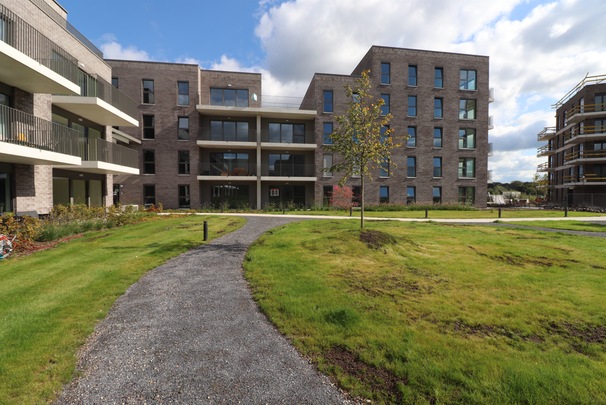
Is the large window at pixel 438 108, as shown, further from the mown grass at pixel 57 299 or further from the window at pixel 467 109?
the mown grass at pixel 57 299

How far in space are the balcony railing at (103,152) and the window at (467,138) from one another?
33.8m

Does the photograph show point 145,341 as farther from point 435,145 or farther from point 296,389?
point 435,145

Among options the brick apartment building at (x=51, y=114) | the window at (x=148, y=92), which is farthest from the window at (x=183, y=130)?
the brick apartment building at (x=51, y=114)

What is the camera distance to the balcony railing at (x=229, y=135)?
86.1 feet

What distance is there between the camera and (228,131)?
87.2ft

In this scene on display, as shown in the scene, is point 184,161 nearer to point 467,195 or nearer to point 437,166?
point 437,166

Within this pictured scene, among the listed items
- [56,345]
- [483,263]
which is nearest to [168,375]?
[56,345]

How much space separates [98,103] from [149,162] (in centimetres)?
1215

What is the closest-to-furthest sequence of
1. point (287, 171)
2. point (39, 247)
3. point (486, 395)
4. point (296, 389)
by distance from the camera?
point (486, 395), point (296, 389), point (39, 247), point (287, 171)

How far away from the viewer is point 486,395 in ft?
8.06

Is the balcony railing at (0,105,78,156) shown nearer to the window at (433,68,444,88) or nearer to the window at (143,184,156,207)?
the window at (143,184,156,207)

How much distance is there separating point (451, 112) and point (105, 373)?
116 feet

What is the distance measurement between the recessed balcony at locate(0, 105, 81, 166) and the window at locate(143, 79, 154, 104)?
14.0 m

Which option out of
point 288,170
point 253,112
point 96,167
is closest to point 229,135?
point 253,112
